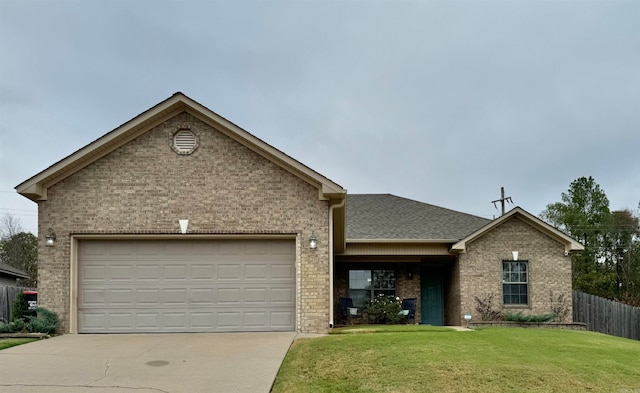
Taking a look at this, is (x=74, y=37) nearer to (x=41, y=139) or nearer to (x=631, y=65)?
(x=41, y=139)

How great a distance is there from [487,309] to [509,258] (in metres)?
1.87

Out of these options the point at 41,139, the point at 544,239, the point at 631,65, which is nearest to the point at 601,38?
the point at 631,65

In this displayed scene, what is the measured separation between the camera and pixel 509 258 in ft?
62.4

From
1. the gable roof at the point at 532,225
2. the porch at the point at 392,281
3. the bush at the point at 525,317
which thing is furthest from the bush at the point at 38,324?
the bush at the point at 525,317

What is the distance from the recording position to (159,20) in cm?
1641

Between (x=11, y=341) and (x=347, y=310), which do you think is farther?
(x=347, y=310)

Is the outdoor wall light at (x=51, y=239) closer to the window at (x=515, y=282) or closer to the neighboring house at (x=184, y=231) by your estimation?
the neighboring house at (x=184, y=231)

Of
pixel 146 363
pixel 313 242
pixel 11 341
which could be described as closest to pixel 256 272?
pixel 313 242

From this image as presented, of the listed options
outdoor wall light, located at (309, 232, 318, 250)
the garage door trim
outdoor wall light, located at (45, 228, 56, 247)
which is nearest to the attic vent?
the garage door trim

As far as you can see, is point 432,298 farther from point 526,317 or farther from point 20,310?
point 20,310

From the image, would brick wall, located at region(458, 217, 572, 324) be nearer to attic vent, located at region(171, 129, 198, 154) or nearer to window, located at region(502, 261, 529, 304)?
window, located at region(502, 261, 529, 304)

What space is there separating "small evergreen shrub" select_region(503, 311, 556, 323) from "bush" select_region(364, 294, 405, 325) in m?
3.45

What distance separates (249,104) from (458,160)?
12382mm

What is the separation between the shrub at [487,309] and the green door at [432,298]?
2.77 m
